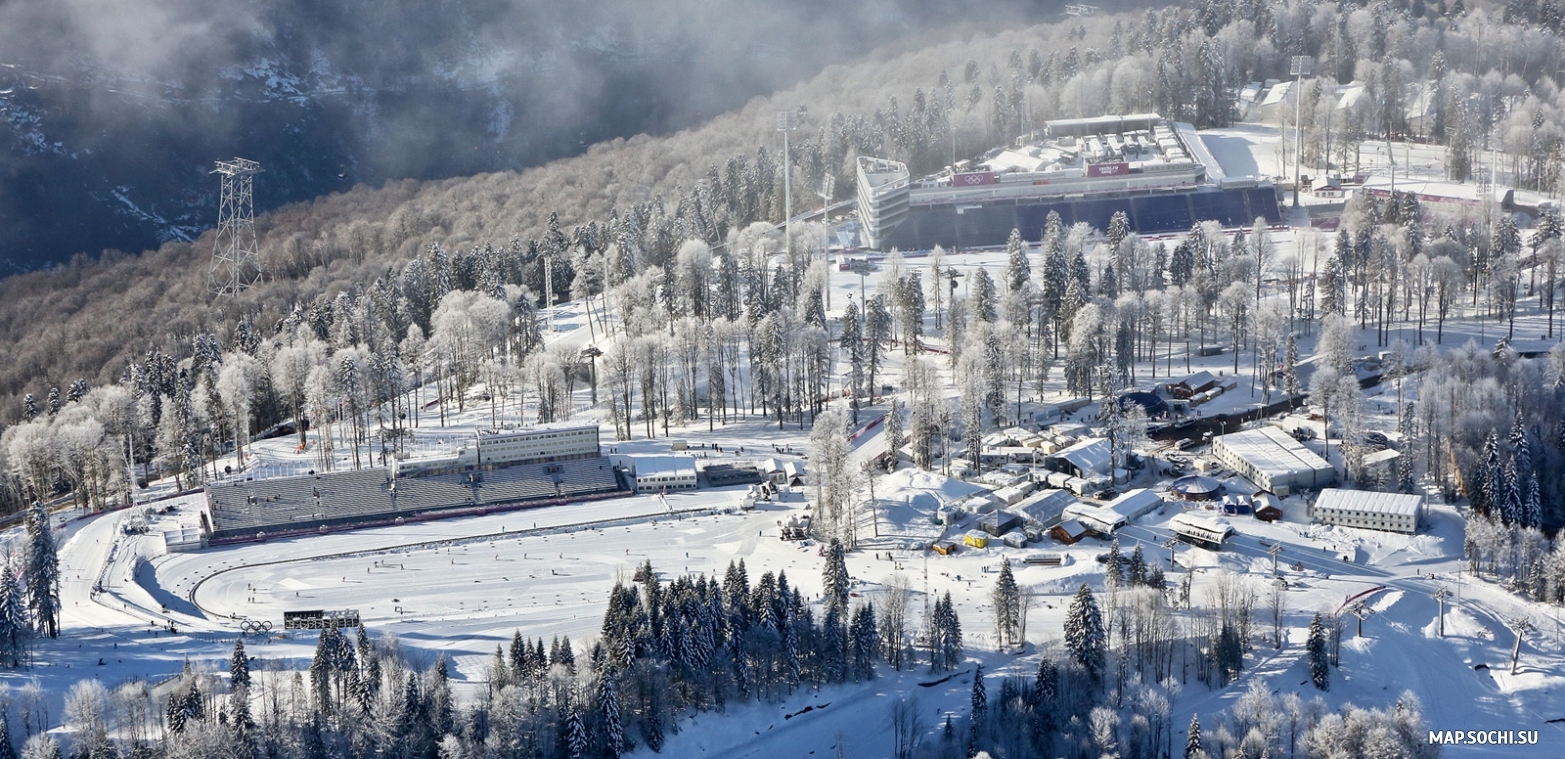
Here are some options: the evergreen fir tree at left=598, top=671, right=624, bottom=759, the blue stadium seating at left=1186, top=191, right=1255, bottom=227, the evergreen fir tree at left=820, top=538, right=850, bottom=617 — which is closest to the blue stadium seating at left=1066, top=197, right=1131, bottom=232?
the blue stadium seating at left=1186, top=191, right=1255, bottom=227

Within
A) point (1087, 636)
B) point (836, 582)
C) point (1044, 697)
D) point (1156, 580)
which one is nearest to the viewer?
point (1044, 697)

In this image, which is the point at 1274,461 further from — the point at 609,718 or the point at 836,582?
the point at 609,718

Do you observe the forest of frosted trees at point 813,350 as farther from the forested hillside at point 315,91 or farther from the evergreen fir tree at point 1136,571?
the forested hillside at point 315,91

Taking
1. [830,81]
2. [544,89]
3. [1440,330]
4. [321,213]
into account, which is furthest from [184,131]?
[1440,330]

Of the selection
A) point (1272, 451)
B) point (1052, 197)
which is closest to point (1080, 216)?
point (1052, 197)

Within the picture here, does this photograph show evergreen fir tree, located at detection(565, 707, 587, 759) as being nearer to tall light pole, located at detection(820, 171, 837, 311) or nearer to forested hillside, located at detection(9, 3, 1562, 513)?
forested hillside, located at detection(9, 3, 1562, 513)

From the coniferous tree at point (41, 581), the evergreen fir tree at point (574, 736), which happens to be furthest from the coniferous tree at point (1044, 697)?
the coniferous tree at point (41, 581)

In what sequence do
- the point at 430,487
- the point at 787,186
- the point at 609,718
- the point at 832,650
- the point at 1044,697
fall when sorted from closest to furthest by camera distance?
the point at 609,718
the point at 1044,697
the point at 832,650
the point at 430,487
the point at 787,186
